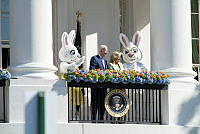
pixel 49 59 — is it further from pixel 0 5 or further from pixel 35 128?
pixel 35 128

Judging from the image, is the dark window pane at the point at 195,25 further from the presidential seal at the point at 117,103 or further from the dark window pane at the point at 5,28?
the dark window pane at the point at 5,28

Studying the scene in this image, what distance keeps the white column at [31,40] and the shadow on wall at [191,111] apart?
3.25m

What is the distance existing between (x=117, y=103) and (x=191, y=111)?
1.87 meters

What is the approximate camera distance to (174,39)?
12703 millimetres

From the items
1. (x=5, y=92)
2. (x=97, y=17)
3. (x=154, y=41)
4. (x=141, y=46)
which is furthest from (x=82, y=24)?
(x=5, y=92)

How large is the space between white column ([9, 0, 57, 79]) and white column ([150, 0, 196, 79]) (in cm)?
279

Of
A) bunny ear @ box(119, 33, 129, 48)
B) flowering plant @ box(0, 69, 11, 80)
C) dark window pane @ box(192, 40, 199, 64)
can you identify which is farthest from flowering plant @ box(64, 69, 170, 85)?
dark window pane @ box(192, 40, 199, 64)

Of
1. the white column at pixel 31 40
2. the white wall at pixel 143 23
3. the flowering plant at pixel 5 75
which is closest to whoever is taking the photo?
the flowering plant at pixel 5 75

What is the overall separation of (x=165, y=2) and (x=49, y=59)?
314 cm

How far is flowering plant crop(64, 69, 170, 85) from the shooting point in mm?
11695

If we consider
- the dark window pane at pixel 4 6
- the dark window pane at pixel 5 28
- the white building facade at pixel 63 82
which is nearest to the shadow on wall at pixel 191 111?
the white building facade at pixel 63 82

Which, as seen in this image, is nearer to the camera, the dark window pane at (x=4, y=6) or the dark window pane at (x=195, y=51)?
the dark window pane at (x=4, y=6)

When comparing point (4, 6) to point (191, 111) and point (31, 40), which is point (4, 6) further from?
point (191, 111)

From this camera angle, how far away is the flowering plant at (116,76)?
11695 mm
